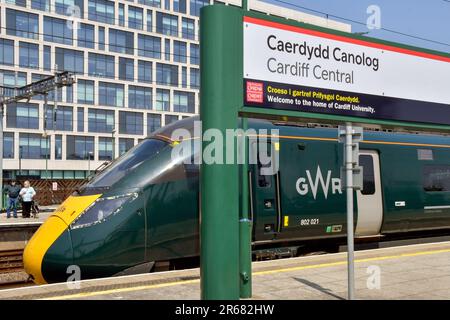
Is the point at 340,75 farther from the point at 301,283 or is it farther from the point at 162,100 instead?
the point at 162,100

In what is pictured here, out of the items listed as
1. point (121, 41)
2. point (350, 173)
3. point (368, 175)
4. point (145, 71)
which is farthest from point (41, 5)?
point (350, 173)

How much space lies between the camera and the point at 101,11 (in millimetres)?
→ 57875

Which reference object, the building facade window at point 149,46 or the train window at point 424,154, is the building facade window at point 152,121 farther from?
the train window at point 424,154

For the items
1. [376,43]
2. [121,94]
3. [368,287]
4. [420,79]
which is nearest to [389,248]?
[368,287]

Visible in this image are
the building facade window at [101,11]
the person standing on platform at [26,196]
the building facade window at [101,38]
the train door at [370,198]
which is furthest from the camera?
the building facade window at [101,38]

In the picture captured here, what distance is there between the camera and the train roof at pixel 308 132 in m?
9.06

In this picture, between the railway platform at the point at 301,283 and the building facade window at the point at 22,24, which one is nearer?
the railway platform at the point at 301,283

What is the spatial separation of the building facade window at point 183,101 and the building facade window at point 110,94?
6853mm

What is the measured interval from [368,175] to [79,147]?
4980 centimetres

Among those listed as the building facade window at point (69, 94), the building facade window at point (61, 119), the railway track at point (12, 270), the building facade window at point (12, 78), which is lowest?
the railway track at point (12, 270)

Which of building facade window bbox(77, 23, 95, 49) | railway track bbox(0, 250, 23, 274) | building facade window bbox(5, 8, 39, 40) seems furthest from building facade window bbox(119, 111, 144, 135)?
railway track bbox(0, 250, 23, 274)

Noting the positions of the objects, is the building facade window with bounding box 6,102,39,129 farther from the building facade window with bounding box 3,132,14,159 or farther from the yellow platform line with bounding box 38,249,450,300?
the yellow platform line with bounding box 38,249,450,300

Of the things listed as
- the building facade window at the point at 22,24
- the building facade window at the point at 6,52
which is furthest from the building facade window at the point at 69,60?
the building facade window at the point at 6,52

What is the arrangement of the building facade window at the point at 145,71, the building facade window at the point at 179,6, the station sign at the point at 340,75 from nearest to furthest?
1. the station sign at the point at 340,75
2. the building facade window at the point at 145,71
3. the building facade window at the point at 179,6
